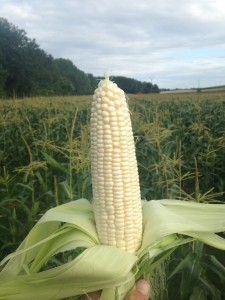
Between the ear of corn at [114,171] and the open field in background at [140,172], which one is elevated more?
the ear of corn at [114,171]

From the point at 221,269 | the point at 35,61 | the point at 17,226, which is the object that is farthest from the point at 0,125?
the point at 35,61

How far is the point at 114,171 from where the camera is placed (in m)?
1.76

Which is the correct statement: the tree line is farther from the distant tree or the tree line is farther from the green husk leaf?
the green husk leaf

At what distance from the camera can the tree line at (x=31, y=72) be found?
55969 mm

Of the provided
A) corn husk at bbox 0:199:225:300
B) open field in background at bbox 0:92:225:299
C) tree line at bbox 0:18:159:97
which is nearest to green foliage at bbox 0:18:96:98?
tree line at bbox 0:18:159:97

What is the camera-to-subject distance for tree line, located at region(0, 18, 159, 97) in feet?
184

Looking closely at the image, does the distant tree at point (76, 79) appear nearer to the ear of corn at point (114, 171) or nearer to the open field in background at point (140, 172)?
the open field in background at point (140, 172)

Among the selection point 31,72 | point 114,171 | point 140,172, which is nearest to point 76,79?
point 31,72

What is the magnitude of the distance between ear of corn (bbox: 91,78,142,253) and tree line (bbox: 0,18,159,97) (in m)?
52.0

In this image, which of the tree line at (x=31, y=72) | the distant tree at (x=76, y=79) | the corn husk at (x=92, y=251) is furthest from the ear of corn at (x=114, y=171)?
the distant tree at (x=76, y=79)

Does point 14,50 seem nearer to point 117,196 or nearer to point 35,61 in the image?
point 35,61

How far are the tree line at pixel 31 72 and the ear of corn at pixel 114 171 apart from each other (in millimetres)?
51965

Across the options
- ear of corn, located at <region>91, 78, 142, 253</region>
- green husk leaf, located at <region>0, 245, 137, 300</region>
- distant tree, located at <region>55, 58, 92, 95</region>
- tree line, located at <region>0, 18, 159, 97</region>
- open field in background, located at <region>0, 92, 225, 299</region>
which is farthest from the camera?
distant tree, located at <region>55, 58, 92, 95</region>

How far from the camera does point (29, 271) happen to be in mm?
1835
